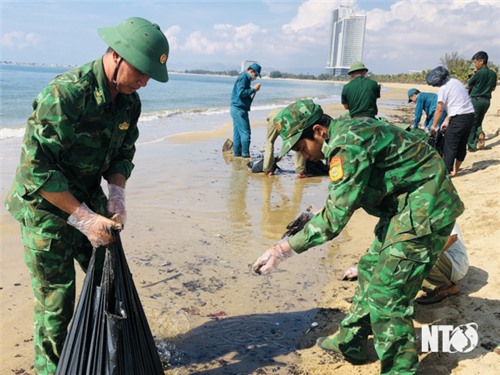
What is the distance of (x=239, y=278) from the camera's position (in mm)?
3996

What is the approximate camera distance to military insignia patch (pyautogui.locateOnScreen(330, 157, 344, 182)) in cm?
218

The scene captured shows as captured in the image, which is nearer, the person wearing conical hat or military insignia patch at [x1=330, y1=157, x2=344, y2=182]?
military insignia patch at [x1=330, y1=157, x2=344, y2=182]

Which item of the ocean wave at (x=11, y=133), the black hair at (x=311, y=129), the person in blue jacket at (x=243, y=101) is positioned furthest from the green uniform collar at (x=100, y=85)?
the ocean wave at (x=11, y=133)

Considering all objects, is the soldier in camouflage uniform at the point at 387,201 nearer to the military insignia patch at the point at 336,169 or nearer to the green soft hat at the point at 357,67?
the military insignia patch at the point at 336,169

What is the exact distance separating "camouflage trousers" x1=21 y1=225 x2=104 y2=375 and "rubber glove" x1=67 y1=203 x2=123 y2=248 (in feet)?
0.71

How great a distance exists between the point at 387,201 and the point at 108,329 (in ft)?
5.31

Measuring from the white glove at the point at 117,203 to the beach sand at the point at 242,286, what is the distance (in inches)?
42.7

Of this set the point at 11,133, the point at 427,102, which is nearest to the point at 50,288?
the point at 427,102

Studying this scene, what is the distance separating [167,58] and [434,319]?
265 cm

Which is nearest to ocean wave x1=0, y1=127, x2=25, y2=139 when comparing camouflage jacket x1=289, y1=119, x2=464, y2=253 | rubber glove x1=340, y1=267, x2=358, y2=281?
rubber glove x1=340, y1=267, x2=358, y2=281

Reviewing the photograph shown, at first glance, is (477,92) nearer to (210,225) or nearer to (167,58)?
(210,225)

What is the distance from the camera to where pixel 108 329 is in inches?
77.6

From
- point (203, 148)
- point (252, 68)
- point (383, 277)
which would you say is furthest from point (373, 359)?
point (203, 148)

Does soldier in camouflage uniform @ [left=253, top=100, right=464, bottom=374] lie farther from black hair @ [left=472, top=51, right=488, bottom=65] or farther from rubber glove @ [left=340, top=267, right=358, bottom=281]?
black hair @ [left=472, top=51, right=488, bottom=65]
